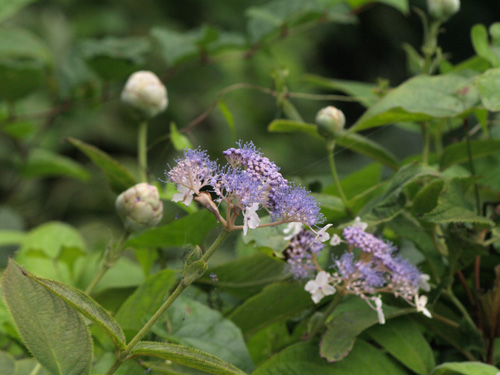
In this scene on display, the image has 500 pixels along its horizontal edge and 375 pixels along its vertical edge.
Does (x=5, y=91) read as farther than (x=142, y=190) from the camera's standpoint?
Yes

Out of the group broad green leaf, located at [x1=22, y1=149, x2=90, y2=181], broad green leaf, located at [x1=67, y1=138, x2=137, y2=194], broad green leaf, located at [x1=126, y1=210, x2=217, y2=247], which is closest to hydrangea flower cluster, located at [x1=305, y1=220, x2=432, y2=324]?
broad green leaf, located at [x1=126, y1=210, x2=217, y2=247]

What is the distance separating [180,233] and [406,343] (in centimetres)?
22

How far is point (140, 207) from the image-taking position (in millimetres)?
564

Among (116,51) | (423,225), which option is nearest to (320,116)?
(423,225)

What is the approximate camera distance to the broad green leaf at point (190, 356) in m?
0.38

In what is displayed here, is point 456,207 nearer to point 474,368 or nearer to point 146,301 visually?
point 474,368

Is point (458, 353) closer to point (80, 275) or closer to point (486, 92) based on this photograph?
point (486, 92)

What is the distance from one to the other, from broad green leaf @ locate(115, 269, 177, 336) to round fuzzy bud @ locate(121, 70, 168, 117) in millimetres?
271

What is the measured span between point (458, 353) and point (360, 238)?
0.60ft

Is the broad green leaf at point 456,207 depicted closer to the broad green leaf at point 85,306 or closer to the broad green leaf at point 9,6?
the broad green leaf at point 85,306

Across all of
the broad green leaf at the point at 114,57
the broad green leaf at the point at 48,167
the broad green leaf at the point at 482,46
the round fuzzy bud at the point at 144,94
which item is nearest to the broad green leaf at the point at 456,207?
the broad green leaf at the point at 482,46

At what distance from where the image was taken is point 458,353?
57cm

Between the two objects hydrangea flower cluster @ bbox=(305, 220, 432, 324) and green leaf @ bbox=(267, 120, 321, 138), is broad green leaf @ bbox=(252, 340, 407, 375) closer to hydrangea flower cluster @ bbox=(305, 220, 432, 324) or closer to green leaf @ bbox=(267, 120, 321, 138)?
hydrangea flower cluster @ bbox=(305, 220, 432, 324)

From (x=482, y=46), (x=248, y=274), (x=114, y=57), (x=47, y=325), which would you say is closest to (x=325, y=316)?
(x=248, y=274)
